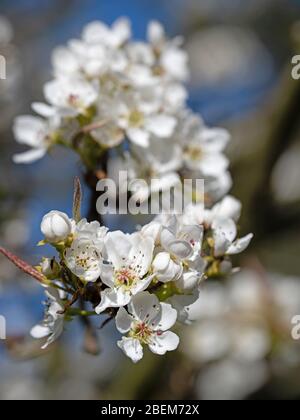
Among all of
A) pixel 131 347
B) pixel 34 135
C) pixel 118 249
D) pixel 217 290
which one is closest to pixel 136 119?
pixel 34 135

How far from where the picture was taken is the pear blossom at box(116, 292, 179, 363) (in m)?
1.30

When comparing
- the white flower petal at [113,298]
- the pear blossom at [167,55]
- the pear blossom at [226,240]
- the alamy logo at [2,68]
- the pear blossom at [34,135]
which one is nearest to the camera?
the white flower petal at [113,298]

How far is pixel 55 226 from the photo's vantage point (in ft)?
4.32

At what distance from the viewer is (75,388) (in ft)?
14.8

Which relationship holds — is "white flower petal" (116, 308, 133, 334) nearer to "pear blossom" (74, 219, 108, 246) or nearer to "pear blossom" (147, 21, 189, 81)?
"pear blossom" (74, 219, 108, 246)

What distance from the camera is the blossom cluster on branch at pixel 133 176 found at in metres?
1.31

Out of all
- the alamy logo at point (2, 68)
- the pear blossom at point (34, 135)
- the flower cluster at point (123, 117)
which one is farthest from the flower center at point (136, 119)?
the alamy logo at point (2, 68)

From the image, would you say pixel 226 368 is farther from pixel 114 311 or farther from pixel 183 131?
pixel 114 311

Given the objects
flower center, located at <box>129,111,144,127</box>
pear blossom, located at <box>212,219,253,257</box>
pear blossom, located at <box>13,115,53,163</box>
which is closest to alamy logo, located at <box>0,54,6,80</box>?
pear blossom, located at <box>13,115,53,163</box>

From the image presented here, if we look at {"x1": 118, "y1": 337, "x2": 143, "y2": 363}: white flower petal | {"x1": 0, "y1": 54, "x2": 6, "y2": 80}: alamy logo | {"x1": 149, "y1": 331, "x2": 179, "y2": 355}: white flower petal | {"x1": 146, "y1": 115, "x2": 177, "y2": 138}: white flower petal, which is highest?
{"x1": 0, "y1": 54, "x2": 6, "y2": 80}: alamy logo

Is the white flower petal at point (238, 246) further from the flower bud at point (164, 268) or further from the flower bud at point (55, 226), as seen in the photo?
the flower bud at point (55, 226)

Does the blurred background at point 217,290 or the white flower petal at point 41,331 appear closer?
the white flower petal at point 41,331

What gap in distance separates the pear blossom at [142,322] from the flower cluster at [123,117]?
516mm

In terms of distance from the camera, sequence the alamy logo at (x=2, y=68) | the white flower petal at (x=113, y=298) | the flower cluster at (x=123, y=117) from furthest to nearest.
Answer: the alamy logo at (x=2, y=68) < the flower cluster at (x=123, y=117) < the white flower petal at (x=113, y=298)
